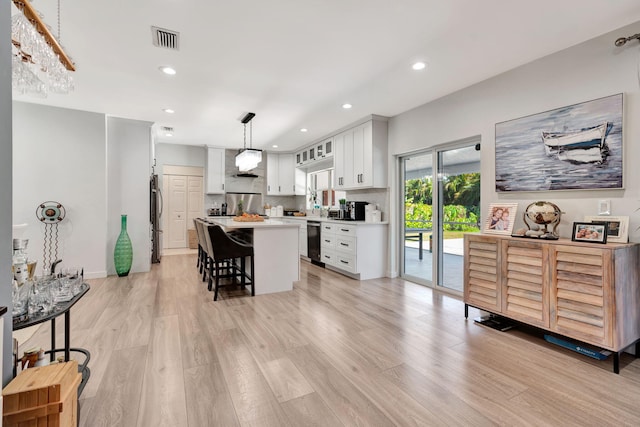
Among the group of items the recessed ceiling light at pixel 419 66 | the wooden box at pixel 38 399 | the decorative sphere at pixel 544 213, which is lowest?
the wooden box at pixel 38 399

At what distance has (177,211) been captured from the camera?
7.61m

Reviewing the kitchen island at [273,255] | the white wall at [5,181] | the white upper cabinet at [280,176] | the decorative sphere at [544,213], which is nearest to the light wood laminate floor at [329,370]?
the kitchen island at [273,255]

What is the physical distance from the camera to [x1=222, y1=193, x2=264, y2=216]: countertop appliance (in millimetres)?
7555

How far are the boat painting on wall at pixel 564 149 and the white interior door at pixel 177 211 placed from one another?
277 inches

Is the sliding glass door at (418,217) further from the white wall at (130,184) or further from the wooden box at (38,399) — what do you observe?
the white wall at (130,184)

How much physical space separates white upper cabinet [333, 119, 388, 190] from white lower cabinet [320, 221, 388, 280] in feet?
2.47

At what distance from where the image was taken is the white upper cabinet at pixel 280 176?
306 inches

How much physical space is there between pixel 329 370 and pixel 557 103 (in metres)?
3.10

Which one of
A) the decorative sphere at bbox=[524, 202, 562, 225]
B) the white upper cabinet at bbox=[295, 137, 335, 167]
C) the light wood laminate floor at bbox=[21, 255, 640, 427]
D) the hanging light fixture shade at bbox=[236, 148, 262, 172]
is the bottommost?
the light wood laminate floor at bbox=[21, 255, 640, 427]

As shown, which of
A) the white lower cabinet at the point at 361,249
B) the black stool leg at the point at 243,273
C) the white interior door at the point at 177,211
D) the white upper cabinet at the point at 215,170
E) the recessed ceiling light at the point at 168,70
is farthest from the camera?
the white interior door at the point at 177,211

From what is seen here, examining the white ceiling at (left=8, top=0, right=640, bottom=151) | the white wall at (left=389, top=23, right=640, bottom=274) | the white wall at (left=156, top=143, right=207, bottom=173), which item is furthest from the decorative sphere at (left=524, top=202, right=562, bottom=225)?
the white wall at (left=156, top=143, right=207, bottom=173)

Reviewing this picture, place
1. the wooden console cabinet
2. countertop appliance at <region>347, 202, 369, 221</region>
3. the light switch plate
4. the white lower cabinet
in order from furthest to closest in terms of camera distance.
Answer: countertop appliance at <region>347, 202, 369, 221</region>, the white lower cabinet, the light switch plate, the wooden console cabinet

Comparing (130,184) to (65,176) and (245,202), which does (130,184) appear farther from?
(245,202)

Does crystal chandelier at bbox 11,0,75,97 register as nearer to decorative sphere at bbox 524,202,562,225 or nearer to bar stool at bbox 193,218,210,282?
bar stool at bbox 193,218,210,282
